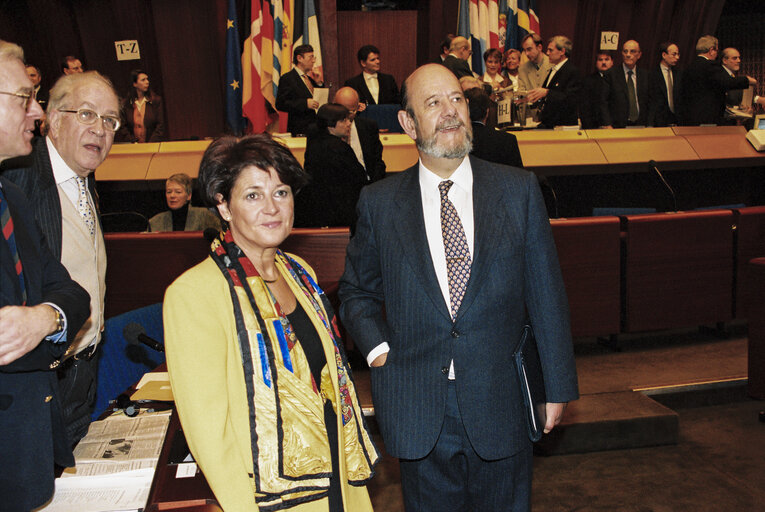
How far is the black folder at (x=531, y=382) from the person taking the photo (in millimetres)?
1880

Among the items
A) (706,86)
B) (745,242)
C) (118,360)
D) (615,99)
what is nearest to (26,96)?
(118,360)

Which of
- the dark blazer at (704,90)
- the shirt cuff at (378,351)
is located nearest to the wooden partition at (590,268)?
the shirt cuff at (378,351)

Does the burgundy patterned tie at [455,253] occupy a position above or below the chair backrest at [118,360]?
above

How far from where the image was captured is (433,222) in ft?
6.41

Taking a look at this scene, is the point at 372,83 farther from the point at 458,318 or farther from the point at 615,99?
the point at 458,318

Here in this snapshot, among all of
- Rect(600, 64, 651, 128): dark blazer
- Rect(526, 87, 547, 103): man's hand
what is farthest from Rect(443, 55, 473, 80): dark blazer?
Rect(600, 64, 651, 128): dark blazer

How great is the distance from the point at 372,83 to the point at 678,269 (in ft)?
11.9

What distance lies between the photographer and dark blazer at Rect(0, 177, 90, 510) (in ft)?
4.33

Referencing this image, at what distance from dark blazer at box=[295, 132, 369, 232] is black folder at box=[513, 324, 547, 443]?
105 inches

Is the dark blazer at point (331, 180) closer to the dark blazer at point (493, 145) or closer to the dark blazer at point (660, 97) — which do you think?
the dark blazer at point (493, 145)

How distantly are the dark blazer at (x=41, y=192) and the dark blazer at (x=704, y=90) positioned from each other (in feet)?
22.3

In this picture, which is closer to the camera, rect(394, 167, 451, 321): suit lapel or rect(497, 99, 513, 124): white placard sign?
rect(394, 167, 451, 321): suit lapel

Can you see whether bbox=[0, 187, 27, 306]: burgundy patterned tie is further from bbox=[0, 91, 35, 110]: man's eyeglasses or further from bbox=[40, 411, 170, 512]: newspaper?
bbox=[40, 411, 170, 512]: newspaper

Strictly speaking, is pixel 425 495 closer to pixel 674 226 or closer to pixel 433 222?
pixel 433 222
